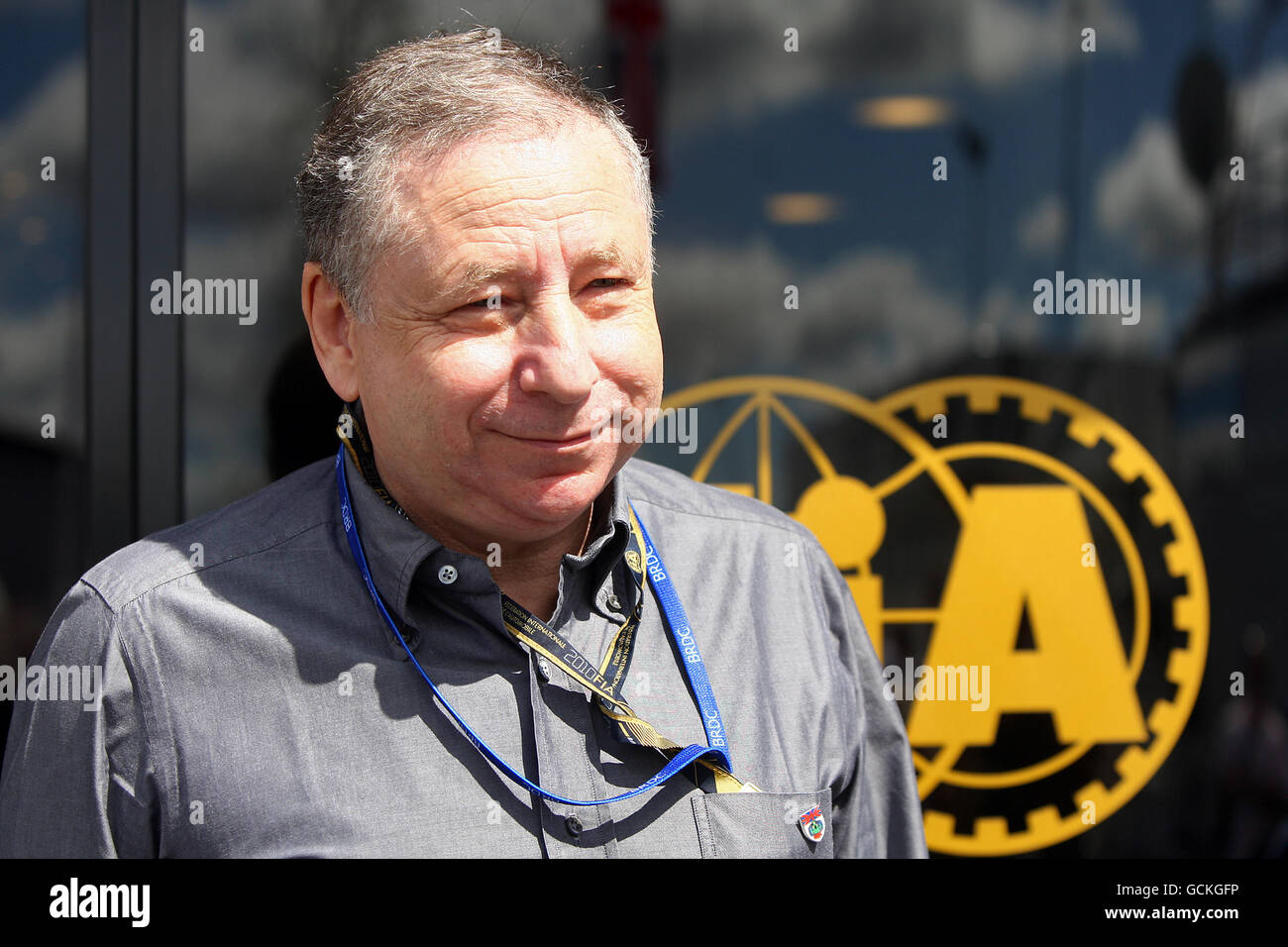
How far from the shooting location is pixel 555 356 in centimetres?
132

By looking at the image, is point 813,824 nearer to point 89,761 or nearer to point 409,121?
point 89,761

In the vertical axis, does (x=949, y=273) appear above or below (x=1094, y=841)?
above

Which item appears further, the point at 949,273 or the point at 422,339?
the point at 949,273

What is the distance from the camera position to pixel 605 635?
1.50 metres

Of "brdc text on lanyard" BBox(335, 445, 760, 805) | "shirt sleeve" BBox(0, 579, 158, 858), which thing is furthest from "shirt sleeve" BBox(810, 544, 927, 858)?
"shirt sleeve" BBox(0, 579, 158, 858)

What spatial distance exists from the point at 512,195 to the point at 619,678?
0.68 meters

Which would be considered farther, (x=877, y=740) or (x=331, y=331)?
(x=877, y=740)

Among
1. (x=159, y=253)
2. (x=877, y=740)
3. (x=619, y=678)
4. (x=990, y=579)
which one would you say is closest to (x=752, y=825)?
(x=619, y=678)

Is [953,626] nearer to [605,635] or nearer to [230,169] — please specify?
[605,635]

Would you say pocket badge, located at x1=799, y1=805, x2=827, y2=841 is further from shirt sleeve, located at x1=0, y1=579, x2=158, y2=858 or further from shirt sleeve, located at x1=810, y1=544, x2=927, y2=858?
shirt sleeve, located at x1=0, y1=579, x2=158, y2=858

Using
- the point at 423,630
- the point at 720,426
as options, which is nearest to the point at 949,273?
the point at 720,426
